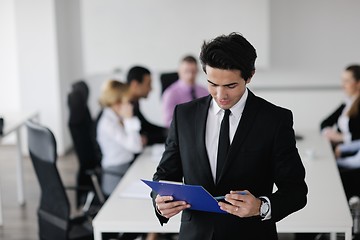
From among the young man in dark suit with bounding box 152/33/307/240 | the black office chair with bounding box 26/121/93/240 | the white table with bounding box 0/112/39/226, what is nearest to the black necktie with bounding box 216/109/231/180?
the young man in dark suit with bounding box 152/33/307/240

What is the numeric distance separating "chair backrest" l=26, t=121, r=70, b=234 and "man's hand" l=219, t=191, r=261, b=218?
158 cm

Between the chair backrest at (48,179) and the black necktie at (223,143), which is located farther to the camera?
the chair backrest at (48,179)

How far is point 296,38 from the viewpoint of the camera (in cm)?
742

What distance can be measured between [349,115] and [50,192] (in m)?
2.55

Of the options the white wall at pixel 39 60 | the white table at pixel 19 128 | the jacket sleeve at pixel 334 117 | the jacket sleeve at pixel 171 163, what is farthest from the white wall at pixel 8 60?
the jacket sleeve at pixel 171 163

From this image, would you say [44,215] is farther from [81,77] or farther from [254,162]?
[81,77]

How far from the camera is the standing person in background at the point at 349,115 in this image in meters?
5.11

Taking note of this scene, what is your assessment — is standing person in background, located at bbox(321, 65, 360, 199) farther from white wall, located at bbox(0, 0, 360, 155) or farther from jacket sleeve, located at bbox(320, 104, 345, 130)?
white wall, located at bbox(0, 0, 360, 155)

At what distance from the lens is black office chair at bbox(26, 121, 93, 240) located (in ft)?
11.9

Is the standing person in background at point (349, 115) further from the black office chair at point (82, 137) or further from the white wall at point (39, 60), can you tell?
the white wall at point (39, 60)

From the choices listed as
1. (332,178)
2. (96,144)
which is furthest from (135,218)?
(96,144)

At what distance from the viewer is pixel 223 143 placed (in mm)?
2363

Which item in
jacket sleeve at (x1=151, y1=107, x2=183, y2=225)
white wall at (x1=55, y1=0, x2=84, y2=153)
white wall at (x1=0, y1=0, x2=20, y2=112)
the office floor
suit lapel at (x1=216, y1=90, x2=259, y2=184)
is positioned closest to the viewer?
suit lapel at (x1=216, y1=90, x2=259, y2=184)

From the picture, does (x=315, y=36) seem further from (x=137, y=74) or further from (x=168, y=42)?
(x=137, y=74)
